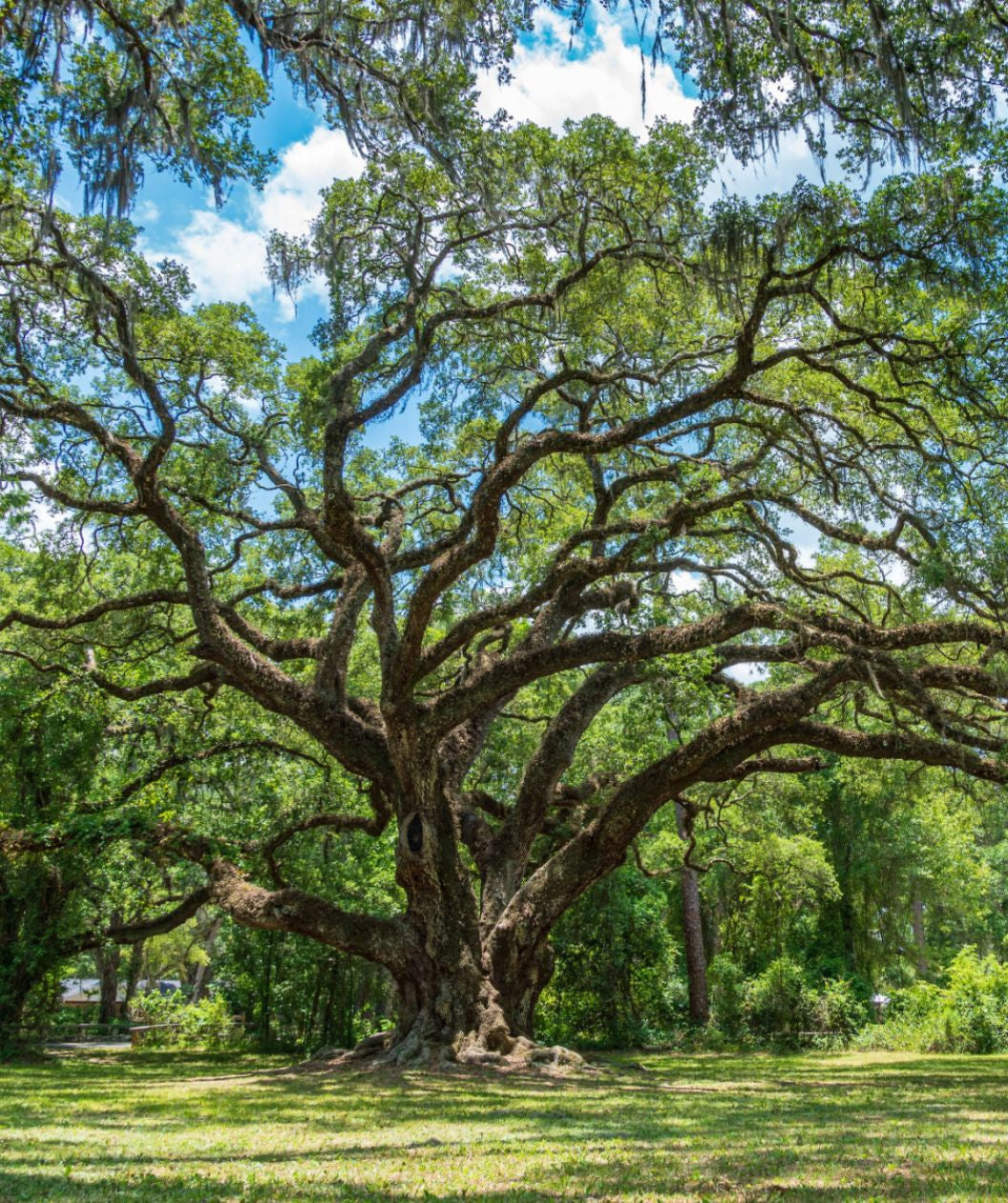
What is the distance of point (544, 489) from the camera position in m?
13.1

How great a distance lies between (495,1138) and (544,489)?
31.3 feet

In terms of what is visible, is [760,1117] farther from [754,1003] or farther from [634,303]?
[754,1003]

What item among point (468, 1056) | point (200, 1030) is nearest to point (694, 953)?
point (200, 1030)

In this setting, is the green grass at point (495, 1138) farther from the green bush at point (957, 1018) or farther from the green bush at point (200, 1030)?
the green bush at point (200, 1030)

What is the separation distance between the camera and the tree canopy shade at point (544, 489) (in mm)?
8047

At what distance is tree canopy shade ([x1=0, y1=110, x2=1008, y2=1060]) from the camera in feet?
26.4

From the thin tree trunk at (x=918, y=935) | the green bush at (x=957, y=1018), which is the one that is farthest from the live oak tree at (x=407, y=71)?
the thin tree trunk at (x=918, y=935)

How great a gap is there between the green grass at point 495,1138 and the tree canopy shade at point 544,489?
2.52 metres

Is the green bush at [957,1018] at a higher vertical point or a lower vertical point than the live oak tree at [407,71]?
lower

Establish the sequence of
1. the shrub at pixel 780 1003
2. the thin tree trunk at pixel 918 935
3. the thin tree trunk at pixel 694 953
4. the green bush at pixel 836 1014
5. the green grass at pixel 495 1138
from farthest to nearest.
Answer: the thin tree trunk at pixel 918 935
the thin tree trunk at pixel 694 953
the shrub at pixel 780 1003
the green bush at pixel 836 1014
the green grass at pixel 495 1138

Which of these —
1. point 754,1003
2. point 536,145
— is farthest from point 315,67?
point 754,1003

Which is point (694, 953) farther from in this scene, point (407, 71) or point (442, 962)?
point (407, 71)

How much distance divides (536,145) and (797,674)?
27.8 feet

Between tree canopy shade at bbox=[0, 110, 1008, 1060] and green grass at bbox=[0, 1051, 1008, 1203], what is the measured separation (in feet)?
8.28
